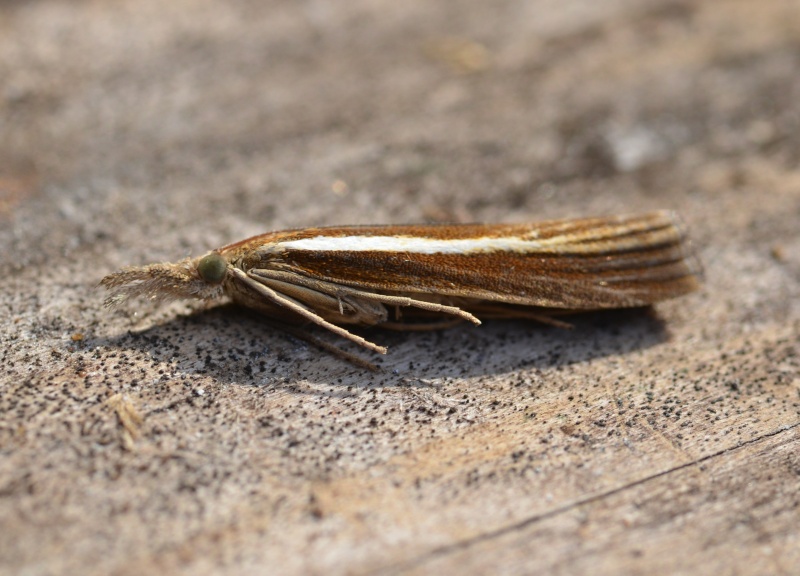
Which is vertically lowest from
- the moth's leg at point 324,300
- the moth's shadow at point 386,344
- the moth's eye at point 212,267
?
the moth's shadow at point 386,344

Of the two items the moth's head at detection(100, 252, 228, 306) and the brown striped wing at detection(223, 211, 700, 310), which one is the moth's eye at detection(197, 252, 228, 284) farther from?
the brown striped wing at detection(223, 211, 700, 310)

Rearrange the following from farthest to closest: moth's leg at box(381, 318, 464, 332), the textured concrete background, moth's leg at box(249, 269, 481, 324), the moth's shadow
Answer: moth's leg at box(381, 318, 464, 332), moth's leg at box(249, 269, 481, 324), the moth's shadow, the textured concrete background

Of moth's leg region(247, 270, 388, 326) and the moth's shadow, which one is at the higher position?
moth's leg region(247, 270, 388, 326)

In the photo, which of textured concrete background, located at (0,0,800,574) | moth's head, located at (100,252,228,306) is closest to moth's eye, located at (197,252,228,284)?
moth's head, located at (100,252,228,306)

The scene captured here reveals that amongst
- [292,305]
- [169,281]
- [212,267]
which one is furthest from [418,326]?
[169,281]

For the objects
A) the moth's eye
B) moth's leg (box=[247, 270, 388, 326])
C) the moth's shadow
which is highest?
the moth's eye

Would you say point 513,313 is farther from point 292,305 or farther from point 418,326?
point 292,305

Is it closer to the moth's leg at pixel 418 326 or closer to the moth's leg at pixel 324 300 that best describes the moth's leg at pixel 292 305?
the moth's leg at pixel 324 300

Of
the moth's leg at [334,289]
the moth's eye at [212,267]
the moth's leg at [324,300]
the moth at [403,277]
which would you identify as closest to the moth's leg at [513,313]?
the moth at [403,277]

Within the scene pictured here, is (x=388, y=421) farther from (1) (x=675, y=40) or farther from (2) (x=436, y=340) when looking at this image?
(1) (x=675, y=40)
